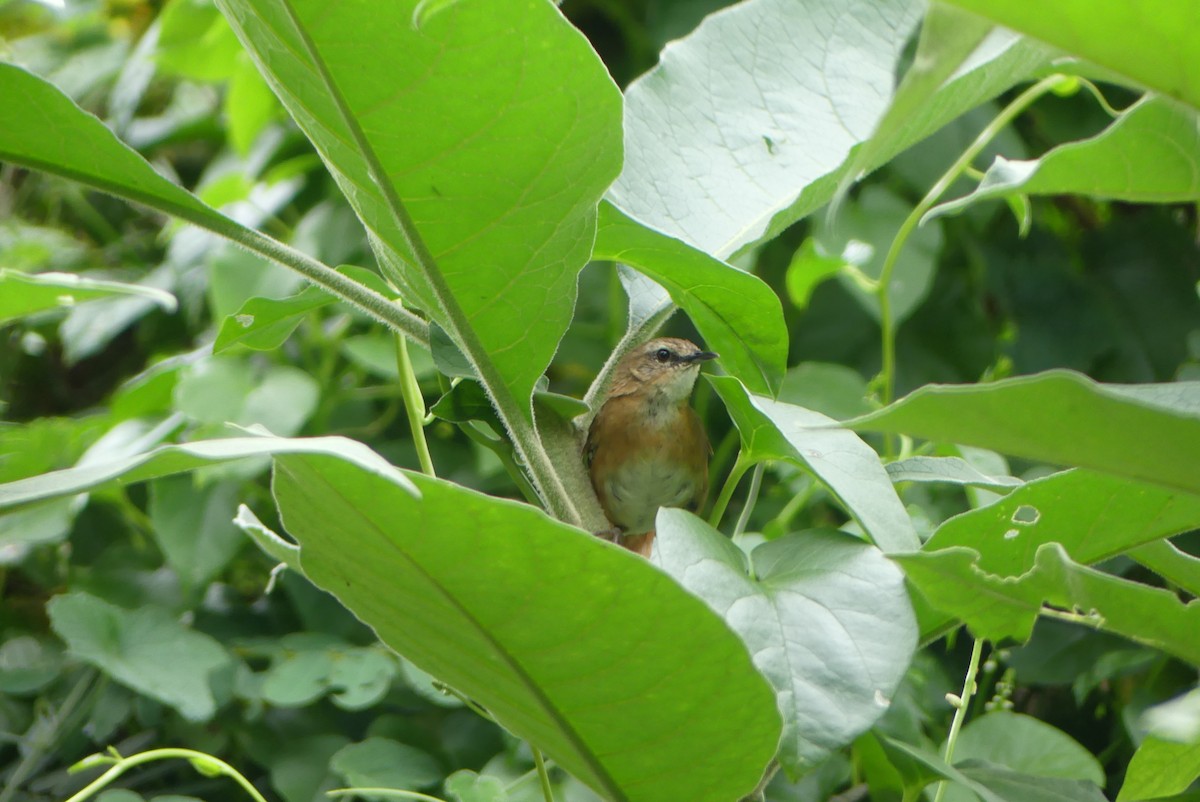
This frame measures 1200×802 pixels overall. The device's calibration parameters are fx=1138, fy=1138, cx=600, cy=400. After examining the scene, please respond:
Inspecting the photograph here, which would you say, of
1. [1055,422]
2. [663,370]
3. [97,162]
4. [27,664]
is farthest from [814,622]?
[663,370]

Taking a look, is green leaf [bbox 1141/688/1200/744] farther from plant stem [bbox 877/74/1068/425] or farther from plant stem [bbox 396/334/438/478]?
plant stem [bbox 396/334/438/478]

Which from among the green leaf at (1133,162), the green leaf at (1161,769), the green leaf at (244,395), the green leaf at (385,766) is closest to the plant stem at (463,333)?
the green leaf at (1133,162)

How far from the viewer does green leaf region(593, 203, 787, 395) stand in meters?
1.09

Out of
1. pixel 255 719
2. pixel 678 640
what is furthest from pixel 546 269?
pixel 255 719

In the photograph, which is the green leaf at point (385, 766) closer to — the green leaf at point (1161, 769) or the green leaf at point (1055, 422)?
the green leaf at point (1161, 769)

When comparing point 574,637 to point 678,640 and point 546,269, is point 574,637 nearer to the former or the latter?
point 678,640

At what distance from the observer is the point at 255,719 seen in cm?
218

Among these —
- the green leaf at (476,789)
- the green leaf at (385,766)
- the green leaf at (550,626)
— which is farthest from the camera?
the green leaf at (385,766)

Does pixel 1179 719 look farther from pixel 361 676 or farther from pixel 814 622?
pixel 361 676

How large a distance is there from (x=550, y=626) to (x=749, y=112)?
770mm

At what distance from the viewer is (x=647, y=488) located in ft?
8.91

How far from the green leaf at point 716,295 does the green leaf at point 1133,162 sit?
0.25m

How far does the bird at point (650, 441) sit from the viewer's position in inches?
106

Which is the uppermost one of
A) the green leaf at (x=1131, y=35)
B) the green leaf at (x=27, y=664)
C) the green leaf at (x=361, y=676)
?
the green leaf at (x=1131, y=35)
